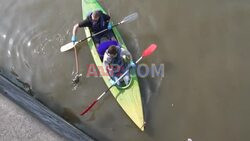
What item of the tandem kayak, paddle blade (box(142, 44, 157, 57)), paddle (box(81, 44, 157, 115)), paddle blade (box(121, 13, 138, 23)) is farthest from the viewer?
paddle blade (box(121, 13, 138, 23))

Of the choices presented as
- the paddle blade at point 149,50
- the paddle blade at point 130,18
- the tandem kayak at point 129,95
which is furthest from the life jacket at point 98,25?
the paddle blade at point 149,50

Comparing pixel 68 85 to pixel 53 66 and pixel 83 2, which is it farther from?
pixel 83 2

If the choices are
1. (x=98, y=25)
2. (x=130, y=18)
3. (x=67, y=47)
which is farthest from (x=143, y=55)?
(x=67, y=47)

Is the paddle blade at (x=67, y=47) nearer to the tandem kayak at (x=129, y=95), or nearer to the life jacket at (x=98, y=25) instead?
the tandem kayak at (x=129, y=95)

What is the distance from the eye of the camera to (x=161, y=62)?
33.2 feet

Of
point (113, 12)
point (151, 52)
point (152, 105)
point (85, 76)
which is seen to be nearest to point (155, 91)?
point (152, 105)

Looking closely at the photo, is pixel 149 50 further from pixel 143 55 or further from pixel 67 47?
pixel 67 47

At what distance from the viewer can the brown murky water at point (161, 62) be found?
935 centimetres

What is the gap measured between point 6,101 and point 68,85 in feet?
6.73

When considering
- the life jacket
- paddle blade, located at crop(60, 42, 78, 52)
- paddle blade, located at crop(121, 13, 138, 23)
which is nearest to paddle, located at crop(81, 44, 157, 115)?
paddle blade, located at crop(121, 13, 138, 23)

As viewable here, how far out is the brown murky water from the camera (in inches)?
368

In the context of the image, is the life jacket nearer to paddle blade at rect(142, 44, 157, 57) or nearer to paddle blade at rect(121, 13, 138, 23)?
paddle blade at rect(121, 13, 138, 23)

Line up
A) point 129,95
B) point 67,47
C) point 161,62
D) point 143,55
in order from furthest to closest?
point 67,47, point 161,62, point 143,55, point 129,95

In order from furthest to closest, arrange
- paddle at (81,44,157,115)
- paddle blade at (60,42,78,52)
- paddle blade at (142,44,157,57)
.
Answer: paddle blade at (60,42,78,52) < paddle blade at (142,44,157,57) < paddle at (81,44,157,115)
